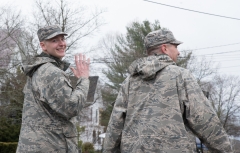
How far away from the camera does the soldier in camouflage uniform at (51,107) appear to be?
3.67 metres

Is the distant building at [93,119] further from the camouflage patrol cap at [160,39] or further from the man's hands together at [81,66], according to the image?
the camouflage patrol cap at [160,39]

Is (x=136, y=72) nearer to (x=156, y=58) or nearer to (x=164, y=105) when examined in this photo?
(x=156, y=58)

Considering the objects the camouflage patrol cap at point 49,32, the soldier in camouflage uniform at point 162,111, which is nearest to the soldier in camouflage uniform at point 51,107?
the camouflage patrol cap at point 49,32

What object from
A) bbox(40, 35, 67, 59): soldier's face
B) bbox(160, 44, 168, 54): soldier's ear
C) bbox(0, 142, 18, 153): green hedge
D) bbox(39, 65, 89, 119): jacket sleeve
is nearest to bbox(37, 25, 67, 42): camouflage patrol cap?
bbox(40, 35, 67, 59): soldier's face

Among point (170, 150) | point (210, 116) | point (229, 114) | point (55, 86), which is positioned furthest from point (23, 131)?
point (229, 114)

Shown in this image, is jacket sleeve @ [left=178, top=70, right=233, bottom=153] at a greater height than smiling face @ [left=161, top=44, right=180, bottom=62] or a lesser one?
lesser

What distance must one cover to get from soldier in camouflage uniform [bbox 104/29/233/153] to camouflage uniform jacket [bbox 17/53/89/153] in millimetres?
389

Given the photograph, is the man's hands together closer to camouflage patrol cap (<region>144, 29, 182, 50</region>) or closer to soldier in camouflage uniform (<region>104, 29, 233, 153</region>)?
soldier in camouflage uniform (<region>104, 29, 233, 153</region>)

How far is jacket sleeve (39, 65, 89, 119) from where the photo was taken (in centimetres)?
366

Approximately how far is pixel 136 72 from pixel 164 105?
469 millimetres

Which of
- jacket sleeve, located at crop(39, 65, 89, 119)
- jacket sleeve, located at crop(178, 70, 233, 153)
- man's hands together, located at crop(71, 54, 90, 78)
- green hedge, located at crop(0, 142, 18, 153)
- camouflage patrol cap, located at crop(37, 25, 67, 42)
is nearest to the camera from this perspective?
jacket sleeve, located at crop(178, 70, 233, 153)

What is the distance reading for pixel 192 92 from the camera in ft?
11.0

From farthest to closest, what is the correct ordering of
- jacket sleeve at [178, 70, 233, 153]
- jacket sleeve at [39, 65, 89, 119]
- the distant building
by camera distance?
the distant building → jacket sleeve at [39, 65, 89, 119] → jacket sleeve at [178, 70, 233, 153]

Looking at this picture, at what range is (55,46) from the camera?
4.14 m
